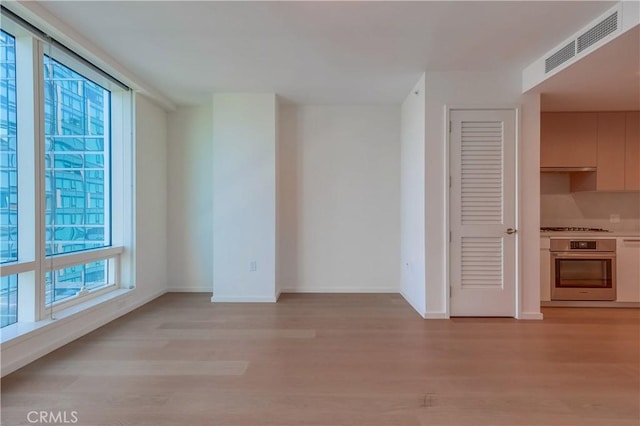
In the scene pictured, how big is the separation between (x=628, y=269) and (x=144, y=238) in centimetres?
593

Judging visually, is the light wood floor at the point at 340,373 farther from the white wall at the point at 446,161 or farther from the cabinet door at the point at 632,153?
the cabinet door at the point at 632,153

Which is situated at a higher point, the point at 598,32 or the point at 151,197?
the point at 598,32

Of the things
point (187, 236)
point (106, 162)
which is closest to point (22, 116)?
point (106, 162)

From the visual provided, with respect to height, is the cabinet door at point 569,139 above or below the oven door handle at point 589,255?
above

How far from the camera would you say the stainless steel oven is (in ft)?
12.7

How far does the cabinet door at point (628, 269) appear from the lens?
12.7ft

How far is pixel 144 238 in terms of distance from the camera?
→ 413 centimetres

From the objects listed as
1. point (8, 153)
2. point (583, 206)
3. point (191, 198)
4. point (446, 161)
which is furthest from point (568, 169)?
point (8, 153)

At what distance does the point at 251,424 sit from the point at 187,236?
136 inches

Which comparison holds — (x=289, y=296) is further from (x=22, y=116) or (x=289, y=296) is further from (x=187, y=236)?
(x=22, y=116)

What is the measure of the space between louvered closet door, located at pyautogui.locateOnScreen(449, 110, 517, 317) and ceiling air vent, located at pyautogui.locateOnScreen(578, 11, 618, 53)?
35.2 inches

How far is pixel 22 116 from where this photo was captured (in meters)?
2.54

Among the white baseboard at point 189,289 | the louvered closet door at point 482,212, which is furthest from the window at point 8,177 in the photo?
the louvered closet door at point 482,212

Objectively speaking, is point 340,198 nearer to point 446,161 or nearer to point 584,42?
point 446,161
